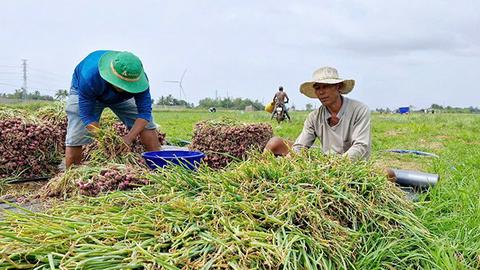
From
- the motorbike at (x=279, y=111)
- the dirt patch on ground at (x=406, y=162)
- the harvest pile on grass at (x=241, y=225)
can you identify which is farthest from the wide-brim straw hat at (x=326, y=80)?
the motorbike at (x=279, y=111)

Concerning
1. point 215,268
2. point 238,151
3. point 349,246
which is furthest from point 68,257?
point 238,151

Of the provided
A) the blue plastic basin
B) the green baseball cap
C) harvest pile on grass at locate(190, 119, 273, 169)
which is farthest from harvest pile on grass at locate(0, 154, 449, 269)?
harvest pile on grass at locate(190, 119, 273, 169)

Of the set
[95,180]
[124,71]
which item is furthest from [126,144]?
[95,180]

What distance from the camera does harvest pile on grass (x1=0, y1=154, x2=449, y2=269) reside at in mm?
1103

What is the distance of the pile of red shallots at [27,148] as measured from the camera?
117 inches

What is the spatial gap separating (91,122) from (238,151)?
61.9 inches

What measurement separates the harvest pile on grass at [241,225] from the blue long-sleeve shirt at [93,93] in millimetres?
1130

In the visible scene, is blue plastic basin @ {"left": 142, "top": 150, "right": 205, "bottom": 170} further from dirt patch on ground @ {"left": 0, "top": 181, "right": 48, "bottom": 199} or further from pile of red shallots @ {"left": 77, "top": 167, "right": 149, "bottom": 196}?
dirt patch on ground @ {"left": 0, "top": 181, "right": 48, "bottom": 199}

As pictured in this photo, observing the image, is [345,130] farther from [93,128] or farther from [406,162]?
[406,162]

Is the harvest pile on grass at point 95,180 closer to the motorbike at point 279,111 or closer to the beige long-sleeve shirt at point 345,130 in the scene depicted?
the beige long-sleeve shirt at point 345,130

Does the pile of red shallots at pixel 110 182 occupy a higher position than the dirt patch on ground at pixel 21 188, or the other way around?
the pile of red shallots at pixel 110 182

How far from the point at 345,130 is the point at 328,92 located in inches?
10.5

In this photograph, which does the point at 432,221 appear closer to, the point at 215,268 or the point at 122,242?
the point at 215,268

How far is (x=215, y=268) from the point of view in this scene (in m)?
1.09
